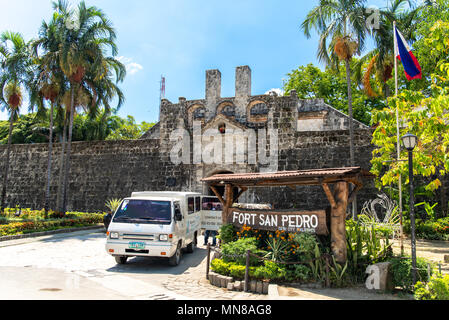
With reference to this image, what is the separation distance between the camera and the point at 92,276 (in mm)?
7426

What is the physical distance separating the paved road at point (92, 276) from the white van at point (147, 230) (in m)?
0.45

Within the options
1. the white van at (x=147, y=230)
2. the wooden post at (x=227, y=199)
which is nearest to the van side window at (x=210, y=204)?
the white van at (x=147, y=230)

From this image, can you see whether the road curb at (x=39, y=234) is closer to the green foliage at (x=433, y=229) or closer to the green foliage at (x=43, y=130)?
the green foliage at (x=43, y=130)

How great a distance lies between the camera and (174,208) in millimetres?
9211

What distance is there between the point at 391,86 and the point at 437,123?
510 inches

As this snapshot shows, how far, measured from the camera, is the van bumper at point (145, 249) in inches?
323

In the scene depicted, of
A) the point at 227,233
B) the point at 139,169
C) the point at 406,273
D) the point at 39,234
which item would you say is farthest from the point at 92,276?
the point at 139,169

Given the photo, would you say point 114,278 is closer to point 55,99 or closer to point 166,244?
point 166,244

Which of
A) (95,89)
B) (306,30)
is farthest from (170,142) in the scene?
(306,30)

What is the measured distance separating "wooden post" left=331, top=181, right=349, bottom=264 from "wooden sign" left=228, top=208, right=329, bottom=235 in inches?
7.5

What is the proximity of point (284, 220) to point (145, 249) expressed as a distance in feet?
10.9

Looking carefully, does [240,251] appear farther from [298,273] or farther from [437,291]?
[437,291]

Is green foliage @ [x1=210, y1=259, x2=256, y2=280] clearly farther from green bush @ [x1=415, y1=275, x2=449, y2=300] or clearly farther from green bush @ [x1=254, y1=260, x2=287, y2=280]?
green bush @ [x1=415, y1=275, x2=449, y2=300]

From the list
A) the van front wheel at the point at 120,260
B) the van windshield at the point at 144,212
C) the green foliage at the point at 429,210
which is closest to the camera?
the van windshield at the point at 144,212
